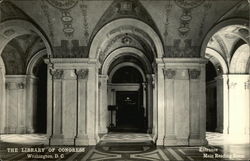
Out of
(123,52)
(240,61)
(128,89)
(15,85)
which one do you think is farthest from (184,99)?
(128,89)

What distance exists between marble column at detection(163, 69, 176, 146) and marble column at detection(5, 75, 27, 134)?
34.1 ft

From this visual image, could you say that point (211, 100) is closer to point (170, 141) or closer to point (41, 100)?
point (170, 141)

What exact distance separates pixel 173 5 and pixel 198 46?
8.04ft

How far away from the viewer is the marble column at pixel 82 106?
13484 millimetres

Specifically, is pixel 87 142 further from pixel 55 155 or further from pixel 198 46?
pixel 198 46

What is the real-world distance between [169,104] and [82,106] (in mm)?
3951

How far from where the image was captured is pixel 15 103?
19.6 meters

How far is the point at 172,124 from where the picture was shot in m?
13.4

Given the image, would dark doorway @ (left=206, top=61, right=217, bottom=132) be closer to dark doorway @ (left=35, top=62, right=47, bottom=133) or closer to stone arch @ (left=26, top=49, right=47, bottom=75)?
dark doorway @ (left=35, top=62, right=47, bottom=133)

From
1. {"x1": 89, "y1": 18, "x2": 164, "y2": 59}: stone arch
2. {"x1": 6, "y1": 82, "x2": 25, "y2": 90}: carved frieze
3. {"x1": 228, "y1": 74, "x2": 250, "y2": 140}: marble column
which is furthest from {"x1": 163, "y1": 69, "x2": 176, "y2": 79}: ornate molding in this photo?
{"x1": 6, "y1": 82, "x2": 25, "y2": 90}: carved frieze

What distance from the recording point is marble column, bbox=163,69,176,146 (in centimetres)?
1342

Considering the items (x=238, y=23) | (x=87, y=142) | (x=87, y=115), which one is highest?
(x=238, y=23)

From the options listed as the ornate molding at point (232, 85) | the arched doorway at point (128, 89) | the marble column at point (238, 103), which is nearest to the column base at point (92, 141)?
the marble column at point (238, 103)

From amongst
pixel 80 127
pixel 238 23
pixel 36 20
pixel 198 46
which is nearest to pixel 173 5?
pixel 198 46
